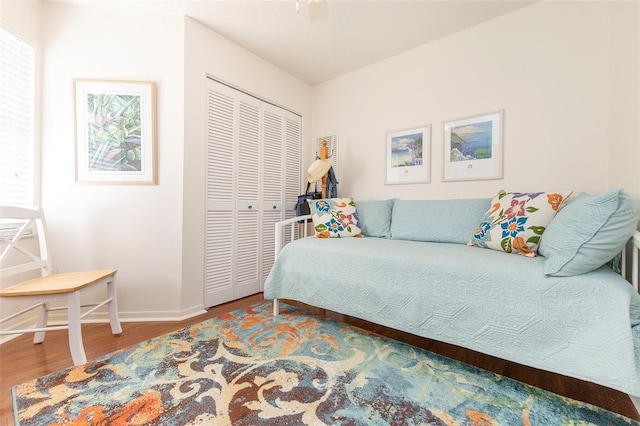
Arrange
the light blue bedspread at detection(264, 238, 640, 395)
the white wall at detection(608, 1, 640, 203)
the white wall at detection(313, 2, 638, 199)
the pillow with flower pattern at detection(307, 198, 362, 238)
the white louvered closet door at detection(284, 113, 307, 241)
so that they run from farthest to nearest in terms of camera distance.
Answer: the white louvered closet door at detection(284, 113, 307, 241) → the pillow with flower pattern at detection(307, 198, 362, 238) → the white wall at detection(313, 2, 638, 199) → the white wall at detection(608, 1, 640, 203) → the light blue bedspread at detection(264, 238, 640, 395)

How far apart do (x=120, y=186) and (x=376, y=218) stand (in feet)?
6.69

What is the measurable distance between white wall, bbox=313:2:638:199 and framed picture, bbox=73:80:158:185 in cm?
195

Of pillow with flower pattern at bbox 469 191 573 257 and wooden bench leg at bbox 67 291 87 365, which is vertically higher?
pillow with flower pattern at bbox 469 191 573 257

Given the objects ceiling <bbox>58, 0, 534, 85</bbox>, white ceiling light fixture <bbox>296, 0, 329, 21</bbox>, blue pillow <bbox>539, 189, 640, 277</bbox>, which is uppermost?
ceiling <bbox>58, 0, 534, 85</bbox>

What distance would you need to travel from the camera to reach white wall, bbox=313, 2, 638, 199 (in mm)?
1725

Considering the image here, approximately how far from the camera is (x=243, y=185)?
256cm

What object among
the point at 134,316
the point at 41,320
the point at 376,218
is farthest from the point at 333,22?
the point at 41,320

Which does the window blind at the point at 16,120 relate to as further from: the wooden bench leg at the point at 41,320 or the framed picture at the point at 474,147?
the framed picture at the point at 474,147

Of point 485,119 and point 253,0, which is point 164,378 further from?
point 485,119

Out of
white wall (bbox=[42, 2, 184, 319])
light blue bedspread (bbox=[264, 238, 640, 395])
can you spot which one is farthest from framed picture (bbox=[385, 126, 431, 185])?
white wall (bbox=[42, 2, 184, 319])

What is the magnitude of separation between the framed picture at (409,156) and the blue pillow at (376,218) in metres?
0.31

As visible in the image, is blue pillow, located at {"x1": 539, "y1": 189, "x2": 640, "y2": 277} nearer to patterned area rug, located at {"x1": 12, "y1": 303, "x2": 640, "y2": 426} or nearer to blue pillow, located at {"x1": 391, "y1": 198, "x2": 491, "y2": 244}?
patterned area rug, located at {"x1": 12, "y1": 303, "x2": 640, "y2": 426}

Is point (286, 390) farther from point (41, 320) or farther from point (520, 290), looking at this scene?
point (41, 320)

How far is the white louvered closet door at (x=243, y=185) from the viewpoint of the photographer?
7.64 ft
